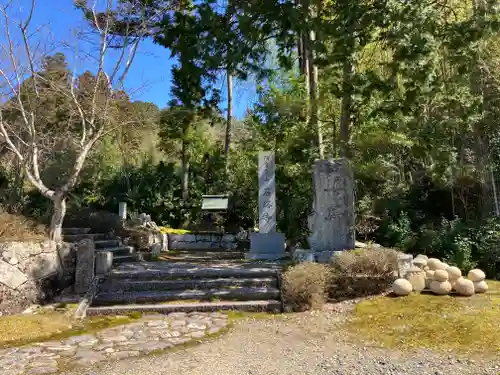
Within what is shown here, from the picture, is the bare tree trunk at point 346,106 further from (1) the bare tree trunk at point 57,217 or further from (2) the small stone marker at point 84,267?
(1) the bare tree trunk at point 57,217

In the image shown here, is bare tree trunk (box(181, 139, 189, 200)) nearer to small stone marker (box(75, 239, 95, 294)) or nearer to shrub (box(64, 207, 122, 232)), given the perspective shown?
shrub (box(64, 207, 122, 232))

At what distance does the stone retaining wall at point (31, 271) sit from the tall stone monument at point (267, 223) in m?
5.06

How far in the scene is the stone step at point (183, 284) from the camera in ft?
26.7

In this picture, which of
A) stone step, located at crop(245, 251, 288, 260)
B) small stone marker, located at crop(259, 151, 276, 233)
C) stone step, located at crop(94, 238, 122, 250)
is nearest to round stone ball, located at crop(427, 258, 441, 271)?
stone step, located at crop(245, 251, 288, 260)

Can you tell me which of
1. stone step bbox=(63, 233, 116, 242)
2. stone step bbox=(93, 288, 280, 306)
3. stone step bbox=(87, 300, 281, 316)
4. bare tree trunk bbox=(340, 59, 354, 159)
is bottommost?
stone step bbox=(87, 300, 281, 316)

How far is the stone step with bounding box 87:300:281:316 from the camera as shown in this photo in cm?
729

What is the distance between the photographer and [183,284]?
8.27 meters

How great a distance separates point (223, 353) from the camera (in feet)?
17.5

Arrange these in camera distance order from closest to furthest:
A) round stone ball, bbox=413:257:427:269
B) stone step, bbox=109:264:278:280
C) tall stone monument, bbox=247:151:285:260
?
round stone ball, bbox=413:257:427:269
stone step, bbox=109:264:278:280
tall stone monument, bbox=247:151:285:260

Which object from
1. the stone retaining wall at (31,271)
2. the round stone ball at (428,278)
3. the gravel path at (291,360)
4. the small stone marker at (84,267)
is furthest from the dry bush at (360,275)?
the stone retaining wall at (31,271)

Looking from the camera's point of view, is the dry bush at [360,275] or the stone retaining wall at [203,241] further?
the stone retaining wall at [203,241]

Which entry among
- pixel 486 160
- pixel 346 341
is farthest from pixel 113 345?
pixel 486 160

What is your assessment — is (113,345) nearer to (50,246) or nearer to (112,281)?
(112,281)

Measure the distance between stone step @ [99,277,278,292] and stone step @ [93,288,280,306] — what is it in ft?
0.76
